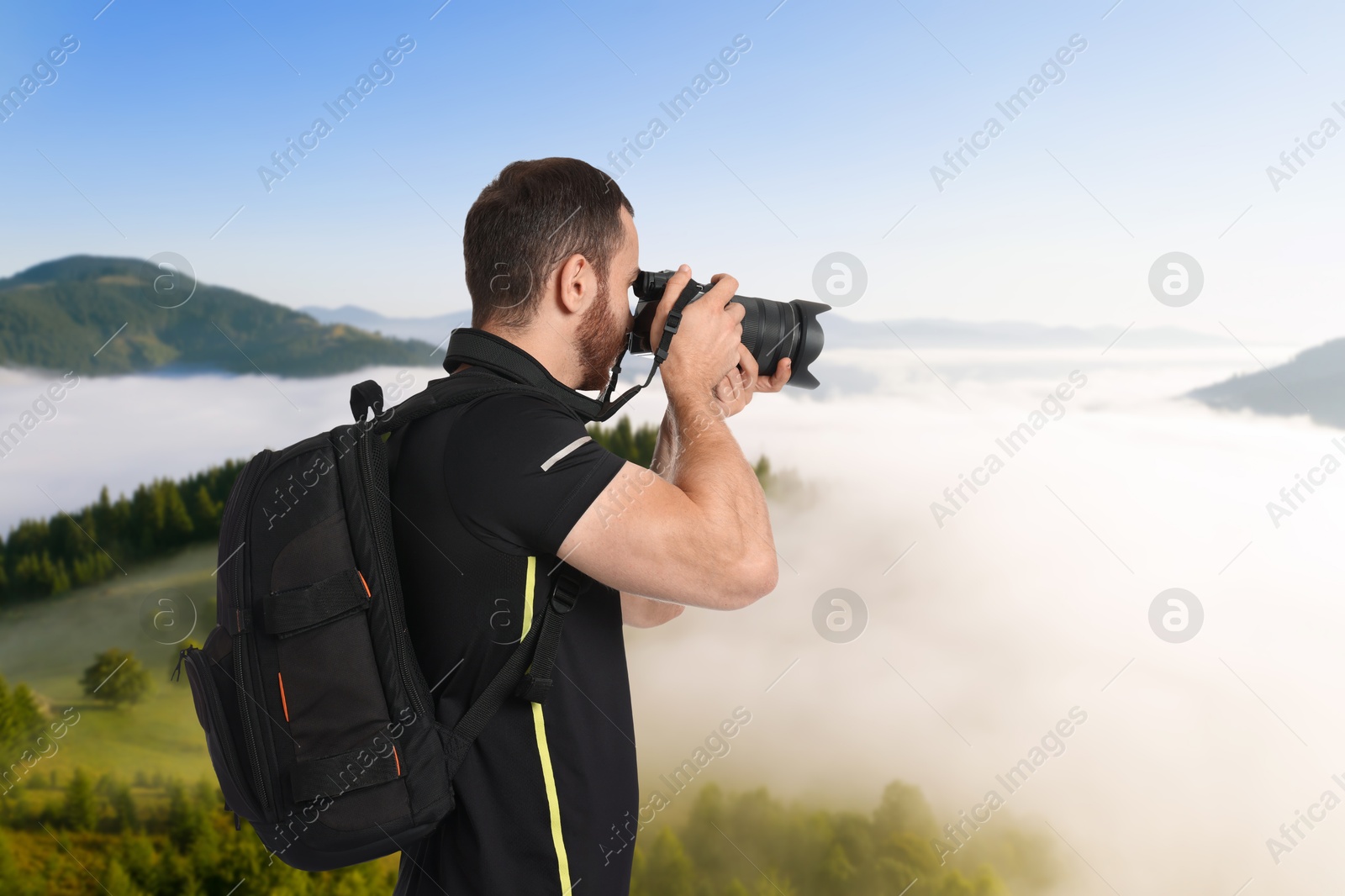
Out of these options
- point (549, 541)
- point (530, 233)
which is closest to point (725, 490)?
point (549, 541)

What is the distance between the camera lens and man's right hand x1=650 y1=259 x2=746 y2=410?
3.55 ft

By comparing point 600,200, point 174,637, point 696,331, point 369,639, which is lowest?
point 174,637

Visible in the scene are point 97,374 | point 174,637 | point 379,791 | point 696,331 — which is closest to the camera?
point 379,791

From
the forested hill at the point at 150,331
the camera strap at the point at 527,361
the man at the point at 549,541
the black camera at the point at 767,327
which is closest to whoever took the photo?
the man at the point at 549,541

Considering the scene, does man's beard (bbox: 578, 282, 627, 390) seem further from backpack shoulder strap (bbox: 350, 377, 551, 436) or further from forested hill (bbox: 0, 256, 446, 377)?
forested hill (bbox: 0, 256, 446, 377)

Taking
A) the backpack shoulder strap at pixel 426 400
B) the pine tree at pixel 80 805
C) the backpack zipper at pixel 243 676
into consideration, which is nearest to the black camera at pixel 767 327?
the backpack shoulder strap at pixel 426 400

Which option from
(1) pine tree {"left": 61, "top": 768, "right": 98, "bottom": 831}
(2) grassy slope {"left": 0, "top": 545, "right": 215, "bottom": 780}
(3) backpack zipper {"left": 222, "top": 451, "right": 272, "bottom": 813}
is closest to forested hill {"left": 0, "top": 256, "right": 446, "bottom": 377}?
(2) grassy slope {"left": 0, "top": 545, "right": 215, "bottom": 780}

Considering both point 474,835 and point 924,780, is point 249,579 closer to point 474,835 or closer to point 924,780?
point 474,835

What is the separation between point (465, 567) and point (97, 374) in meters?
4.40

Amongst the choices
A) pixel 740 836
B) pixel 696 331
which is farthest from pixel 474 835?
pixel 740 836

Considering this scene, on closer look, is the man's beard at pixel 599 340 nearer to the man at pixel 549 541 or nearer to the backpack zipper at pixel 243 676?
the man at pixel 549 541

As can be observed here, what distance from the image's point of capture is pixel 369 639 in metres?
0.93

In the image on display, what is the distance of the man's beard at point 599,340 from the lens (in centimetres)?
112

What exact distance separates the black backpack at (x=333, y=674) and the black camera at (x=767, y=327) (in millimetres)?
288
